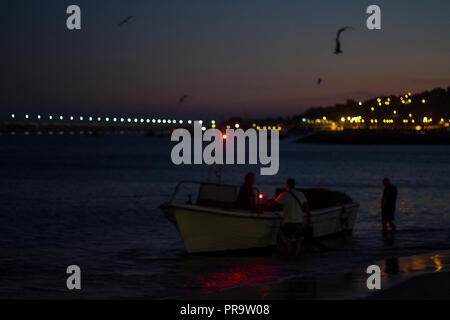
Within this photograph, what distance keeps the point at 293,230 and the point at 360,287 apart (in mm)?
3559

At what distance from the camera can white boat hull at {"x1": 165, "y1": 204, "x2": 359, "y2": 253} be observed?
16047mm

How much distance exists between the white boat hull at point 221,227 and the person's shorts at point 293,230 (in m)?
1.20

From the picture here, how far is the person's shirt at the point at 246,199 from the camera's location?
1617cm

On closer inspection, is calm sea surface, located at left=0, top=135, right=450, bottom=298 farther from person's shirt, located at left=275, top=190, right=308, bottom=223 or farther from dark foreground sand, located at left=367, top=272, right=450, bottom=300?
dark foreground sand, located at left=367, top=272, right=450, bottom=300

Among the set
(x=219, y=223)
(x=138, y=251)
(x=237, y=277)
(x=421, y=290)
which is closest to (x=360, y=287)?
(x=421, y=290)

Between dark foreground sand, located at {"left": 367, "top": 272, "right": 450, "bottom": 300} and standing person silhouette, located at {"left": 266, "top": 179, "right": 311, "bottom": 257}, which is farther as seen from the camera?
standing person silhouette, located at {"left": 266, "top": 179, "right": 311, "bottom": 257}

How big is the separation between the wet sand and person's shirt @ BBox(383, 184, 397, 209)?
17.6 feet

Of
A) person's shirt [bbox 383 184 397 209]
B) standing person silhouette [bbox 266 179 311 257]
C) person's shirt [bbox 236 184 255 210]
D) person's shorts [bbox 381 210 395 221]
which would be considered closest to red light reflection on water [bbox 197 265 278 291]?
standing person silhouette [bbox 266 179 311 257]

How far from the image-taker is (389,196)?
64.3ft

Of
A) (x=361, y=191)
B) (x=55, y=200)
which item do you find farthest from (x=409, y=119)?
Answer: (x=55, y=200)

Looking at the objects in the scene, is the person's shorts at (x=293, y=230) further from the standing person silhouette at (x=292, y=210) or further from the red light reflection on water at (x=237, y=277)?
the red light reflection on water at (x=237, y=277)

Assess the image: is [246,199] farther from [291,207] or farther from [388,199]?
[388,199]

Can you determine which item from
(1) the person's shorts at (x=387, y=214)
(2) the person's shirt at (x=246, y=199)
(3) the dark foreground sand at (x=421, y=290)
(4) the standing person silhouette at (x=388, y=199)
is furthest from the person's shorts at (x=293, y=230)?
(1) the person's shorts at (x=387, y=214)

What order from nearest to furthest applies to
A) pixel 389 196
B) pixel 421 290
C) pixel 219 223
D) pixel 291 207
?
pixel 421 290, pixel 291 207, pixel 219 223, pixel 389 196
